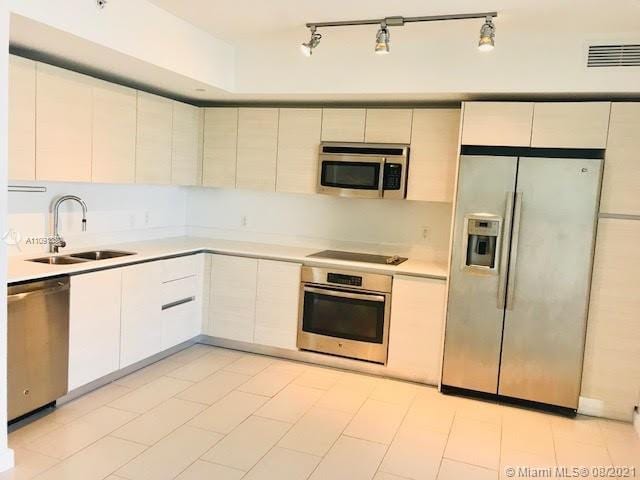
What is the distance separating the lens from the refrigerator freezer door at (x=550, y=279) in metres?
3.38

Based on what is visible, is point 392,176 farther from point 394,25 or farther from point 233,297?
point 233,297

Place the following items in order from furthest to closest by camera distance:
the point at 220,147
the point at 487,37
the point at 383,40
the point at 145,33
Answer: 1. the point at 220,147
2. the point at 145,33
3. the point at 383,40
4. the point at 487,37

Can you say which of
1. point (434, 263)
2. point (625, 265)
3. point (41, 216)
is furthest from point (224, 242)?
point (625, 265)

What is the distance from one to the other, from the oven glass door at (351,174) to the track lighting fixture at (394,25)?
3.67 ft

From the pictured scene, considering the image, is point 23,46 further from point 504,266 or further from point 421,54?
point 504,266

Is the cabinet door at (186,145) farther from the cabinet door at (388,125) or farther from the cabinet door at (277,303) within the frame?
the cabinet door at (388,125)

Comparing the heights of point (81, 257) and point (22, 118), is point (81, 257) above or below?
below

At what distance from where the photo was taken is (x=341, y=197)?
4598 mm

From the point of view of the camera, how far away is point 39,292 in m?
2.92

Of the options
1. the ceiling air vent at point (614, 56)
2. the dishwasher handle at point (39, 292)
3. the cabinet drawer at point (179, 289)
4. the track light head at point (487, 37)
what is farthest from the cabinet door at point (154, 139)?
the ceiling air vent at point (614, 56)

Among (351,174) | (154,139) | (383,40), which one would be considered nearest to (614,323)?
(351,174)

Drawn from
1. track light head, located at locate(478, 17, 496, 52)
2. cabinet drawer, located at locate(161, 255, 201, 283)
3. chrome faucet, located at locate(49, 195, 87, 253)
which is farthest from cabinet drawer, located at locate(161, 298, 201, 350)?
track light head, located at locate(478, 17, 496, 52)

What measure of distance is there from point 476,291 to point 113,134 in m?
2.85

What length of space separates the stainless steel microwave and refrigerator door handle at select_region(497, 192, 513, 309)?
2.83ft
